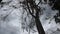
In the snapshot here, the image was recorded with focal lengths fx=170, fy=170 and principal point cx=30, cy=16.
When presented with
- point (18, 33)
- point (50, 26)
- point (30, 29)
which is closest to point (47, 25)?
point (50, 26)

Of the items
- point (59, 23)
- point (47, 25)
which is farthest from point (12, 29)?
point (59, 23)

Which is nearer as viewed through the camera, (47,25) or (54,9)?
(47,25)

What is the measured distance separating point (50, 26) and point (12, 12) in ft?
3.45

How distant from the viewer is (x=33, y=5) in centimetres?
243

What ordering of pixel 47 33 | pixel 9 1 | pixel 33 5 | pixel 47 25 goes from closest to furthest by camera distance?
1. pixel 33 5
2. pixel 47 33
3. pixel 47 25
4. pixel 9 1

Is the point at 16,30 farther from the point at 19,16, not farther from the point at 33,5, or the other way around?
the point at 33,5

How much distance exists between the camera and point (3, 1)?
15.0 ft

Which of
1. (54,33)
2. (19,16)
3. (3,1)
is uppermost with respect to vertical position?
(3,1)

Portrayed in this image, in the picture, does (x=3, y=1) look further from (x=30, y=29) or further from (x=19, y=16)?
(x=30, y=29)

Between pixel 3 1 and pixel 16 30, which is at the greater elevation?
pixel 3 1

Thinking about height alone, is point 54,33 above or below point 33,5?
below

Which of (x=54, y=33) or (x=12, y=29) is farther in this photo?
(x=12, y=29)

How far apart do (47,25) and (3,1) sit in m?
1.48

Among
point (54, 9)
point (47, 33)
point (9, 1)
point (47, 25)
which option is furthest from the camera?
point (9, 1)
